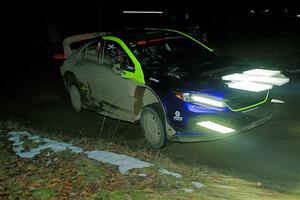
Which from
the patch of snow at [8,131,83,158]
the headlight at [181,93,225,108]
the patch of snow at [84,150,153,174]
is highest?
the headlight at [181,93,225,108]

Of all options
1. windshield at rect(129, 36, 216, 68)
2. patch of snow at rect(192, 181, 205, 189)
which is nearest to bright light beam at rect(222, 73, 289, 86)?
windshield at rect(129, 36, 216, 68)

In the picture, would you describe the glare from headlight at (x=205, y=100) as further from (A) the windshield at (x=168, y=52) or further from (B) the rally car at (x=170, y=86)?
(A) the windshield at (x=168, y=52)

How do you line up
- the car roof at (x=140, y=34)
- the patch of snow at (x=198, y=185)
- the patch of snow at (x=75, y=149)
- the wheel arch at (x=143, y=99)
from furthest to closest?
the car roof at (x=140, y=34) → the wheel arch at (x=143, y=99) → the patch of snow at (x=75, y=149) → the patch of snow at (x=198, y=185)

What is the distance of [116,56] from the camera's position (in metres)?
7.69

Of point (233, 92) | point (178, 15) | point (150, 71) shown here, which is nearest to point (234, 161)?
point (233, 92)

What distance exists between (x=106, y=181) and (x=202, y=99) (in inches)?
76.4

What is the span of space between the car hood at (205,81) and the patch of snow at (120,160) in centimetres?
123

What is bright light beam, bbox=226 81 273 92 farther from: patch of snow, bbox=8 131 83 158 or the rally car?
patch of snow, bbox=8 131 83 158

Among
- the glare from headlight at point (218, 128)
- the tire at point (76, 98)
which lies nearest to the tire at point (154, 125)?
the glare from headlight at point (218, 128)

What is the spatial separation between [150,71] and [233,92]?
142cm

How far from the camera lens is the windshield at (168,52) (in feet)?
24.2

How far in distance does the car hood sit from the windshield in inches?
13.6

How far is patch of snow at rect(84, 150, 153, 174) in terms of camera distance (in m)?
5.62

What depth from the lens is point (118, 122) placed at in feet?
28.0
